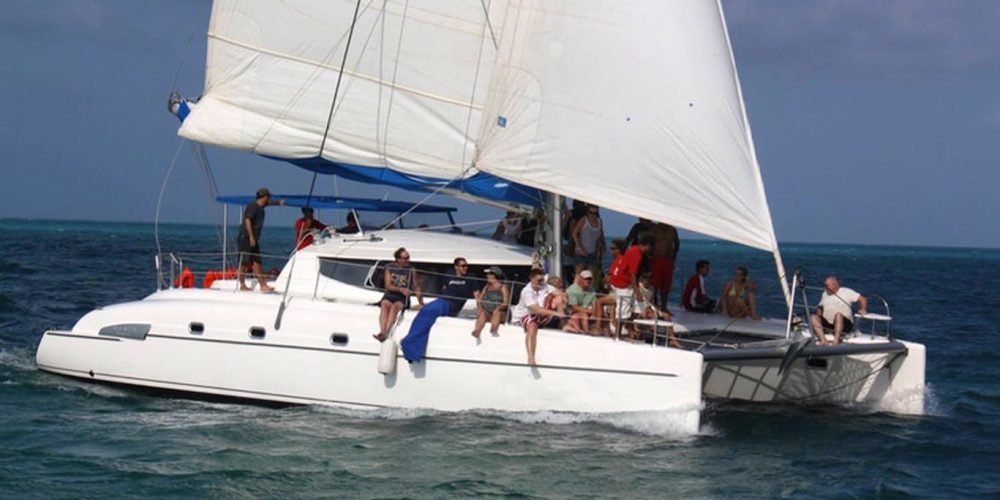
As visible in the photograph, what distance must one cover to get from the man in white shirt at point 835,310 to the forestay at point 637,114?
1.86 m

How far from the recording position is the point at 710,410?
53.2 feet

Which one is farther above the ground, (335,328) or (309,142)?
(309,142)

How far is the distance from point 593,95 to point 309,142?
481 centimetres

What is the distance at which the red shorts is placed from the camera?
16.7m

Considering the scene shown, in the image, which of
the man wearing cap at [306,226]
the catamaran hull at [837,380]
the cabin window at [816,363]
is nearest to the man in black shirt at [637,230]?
the catamaran hull at [837,380]

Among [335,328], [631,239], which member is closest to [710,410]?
[631,239]

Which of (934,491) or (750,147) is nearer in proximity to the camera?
(934,491)

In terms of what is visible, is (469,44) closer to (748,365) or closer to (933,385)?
(748,365)

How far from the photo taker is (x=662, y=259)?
16.8 meters

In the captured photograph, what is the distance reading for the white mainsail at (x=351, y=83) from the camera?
17672 millimetres

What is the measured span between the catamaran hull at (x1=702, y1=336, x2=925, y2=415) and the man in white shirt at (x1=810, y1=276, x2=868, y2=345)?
259 millimetres

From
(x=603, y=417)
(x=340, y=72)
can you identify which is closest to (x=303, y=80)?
(x=340, y=72)

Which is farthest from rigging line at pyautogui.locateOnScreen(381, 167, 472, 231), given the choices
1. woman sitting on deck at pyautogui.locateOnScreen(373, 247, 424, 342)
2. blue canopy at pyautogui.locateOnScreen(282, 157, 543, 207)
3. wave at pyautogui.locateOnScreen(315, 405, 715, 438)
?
wave at pyautogui.locateOnScreen(315, 405, 715, 438)

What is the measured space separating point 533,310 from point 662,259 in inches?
113
